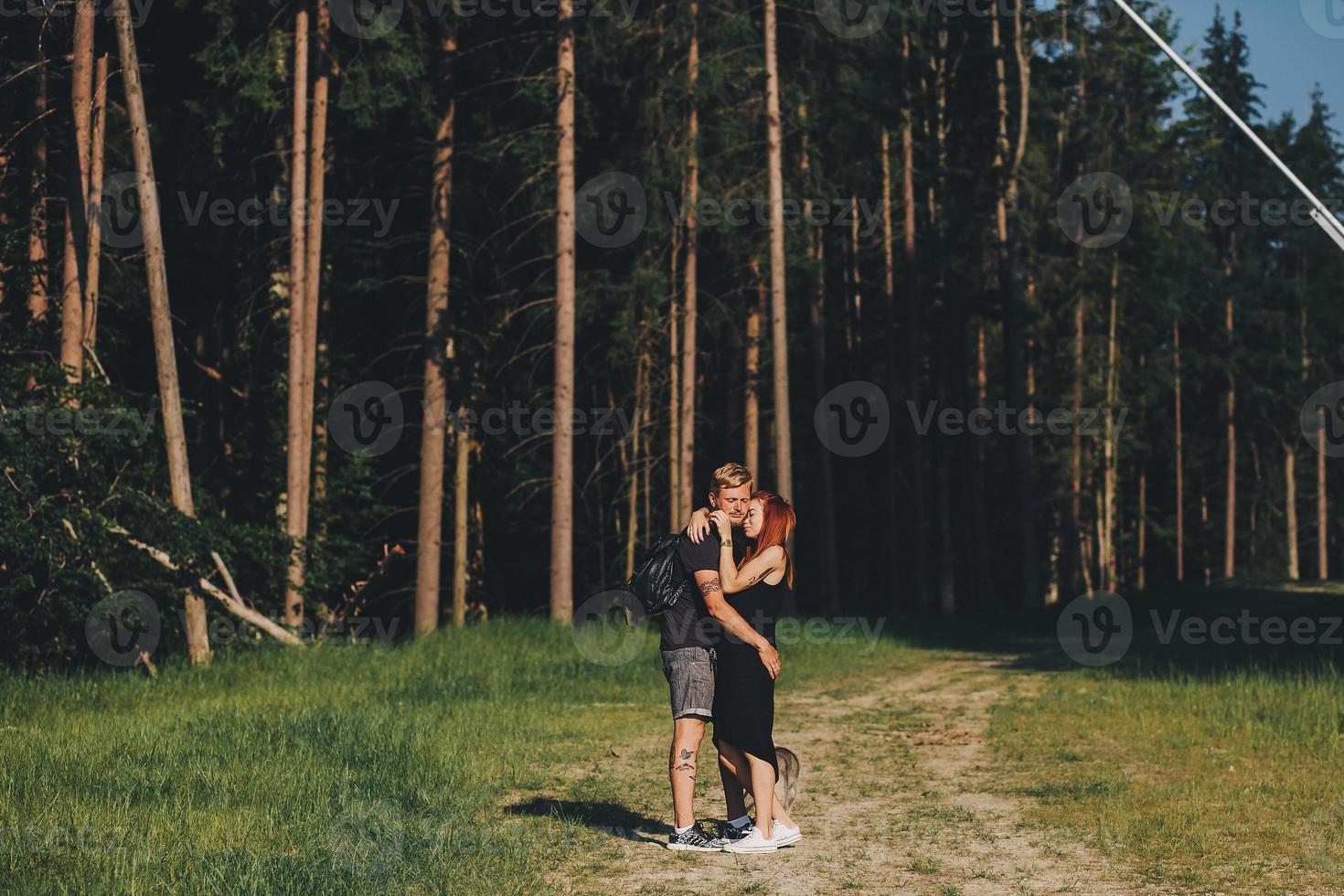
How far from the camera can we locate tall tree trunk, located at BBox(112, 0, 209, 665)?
55.6 ft

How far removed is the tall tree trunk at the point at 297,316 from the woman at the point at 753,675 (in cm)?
1408

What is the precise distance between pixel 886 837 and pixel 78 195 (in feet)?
46.8

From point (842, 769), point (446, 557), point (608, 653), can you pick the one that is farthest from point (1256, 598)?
point (842, 769)

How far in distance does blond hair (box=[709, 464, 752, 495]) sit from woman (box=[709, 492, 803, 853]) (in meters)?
0.15

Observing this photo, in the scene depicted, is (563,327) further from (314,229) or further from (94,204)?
(94,204)

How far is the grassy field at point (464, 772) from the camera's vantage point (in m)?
7.30

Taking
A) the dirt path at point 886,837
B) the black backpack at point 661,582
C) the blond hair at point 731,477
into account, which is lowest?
the dirt path at point 886,837

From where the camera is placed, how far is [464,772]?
10.2m

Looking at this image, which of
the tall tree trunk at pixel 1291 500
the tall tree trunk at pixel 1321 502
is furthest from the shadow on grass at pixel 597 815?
the tall tree trunk at pixel 1321 502

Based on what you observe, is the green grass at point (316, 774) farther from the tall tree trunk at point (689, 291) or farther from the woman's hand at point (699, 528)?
the tall tree trunk at point (689, 291)

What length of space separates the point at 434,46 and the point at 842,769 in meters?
18.4

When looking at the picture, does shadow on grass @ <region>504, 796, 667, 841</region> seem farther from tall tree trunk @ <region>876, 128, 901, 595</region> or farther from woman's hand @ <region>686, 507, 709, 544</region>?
tall tree trunk @ <region>876, 128, 901, 595</region>

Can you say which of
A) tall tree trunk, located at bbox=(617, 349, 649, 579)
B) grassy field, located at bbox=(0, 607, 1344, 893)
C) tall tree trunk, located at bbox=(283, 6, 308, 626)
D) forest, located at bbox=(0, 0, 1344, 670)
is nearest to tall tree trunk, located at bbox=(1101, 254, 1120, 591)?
forest, located at bbox=(0, 0, 1344, 670)

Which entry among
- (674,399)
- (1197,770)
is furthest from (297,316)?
(1197,770)
